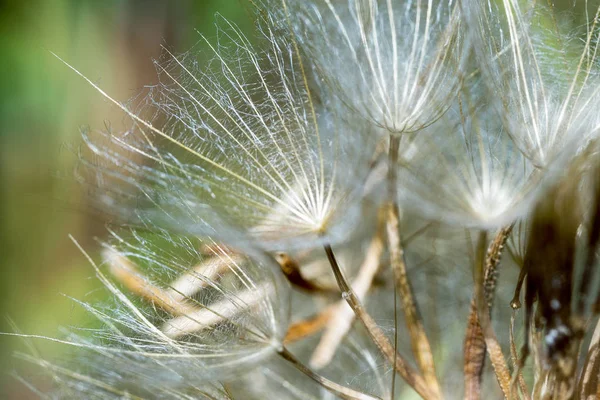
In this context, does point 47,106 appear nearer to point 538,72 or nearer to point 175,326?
point 175,326

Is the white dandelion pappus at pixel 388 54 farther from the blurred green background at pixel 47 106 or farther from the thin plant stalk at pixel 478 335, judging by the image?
the blurred green background at pixel 47 106

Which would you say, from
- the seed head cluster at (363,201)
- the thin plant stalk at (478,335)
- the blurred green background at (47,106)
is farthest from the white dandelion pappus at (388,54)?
the blurred green background at (47,106)

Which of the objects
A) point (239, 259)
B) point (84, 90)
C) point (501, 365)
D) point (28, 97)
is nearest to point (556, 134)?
point (501, 365)

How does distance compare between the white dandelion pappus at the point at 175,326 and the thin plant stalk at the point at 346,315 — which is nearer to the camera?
the white dandelion pappus at the point at 175,326

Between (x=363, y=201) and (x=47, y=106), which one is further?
(x=47, y=106)

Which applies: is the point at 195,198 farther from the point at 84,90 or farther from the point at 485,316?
the point at 84,90

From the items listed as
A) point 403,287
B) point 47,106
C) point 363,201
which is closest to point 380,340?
point 403,287
